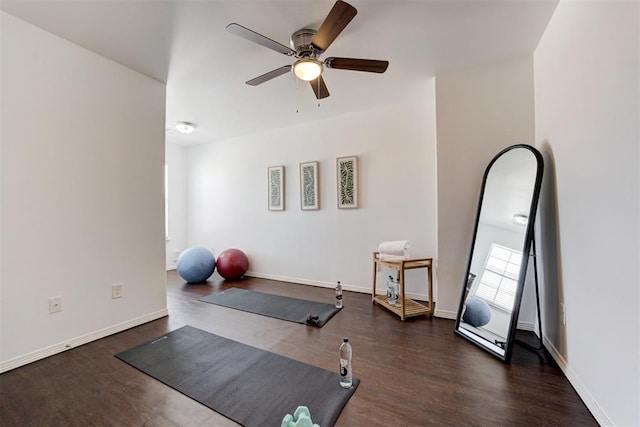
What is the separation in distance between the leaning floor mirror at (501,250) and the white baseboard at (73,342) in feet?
10.1

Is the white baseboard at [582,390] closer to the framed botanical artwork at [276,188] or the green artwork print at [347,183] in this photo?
the green artwork print at [347,183]

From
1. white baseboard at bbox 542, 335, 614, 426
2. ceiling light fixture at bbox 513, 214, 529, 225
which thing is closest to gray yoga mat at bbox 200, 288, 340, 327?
white baseboard at bbox 542, 335, 614, 426

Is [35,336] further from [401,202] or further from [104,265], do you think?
[401,202]

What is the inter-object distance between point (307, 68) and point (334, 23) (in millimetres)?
445

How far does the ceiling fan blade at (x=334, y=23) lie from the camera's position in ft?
→ 4.95

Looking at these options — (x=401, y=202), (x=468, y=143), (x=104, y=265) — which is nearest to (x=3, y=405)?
(x=104, y=265)

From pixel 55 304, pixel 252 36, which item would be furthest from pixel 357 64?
pixel 55 304

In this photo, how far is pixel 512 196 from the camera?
7.28 ft

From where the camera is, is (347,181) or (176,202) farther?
(176,202)

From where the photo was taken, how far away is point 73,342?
221cm

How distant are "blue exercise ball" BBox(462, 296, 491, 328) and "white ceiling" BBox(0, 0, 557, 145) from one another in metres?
2.24

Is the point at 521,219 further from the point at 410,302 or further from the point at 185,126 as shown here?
the point at 185,126

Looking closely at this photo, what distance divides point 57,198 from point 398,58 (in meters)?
3.19

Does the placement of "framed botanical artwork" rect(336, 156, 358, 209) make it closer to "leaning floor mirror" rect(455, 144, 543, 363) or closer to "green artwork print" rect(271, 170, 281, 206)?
"green artwork print" rect(271, 170, 281, 206)
